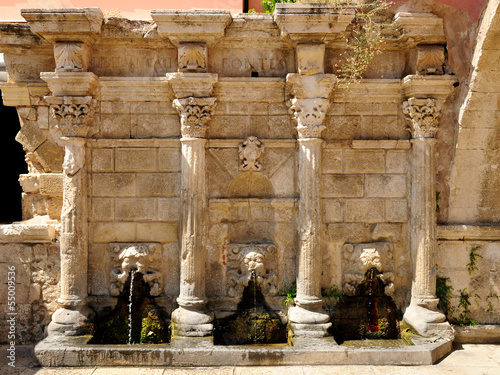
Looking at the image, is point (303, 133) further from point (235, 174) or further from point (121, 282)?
point (121, 282)

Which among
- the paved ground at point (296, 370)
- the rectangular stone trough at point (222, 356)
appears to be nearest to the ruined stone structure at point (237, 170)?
the rectangular stone trough at point (222, 356)

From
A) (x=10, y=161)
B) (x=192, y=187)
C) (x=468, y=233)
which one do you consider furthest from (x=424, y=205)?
(x=10, y=161)

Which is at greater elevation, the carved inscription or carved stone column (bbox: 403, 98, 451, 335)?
the carved inscription

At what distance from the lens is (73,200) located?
5.62m

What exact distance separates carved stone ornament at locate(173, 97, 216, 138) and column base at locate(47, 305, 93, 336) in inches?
99.3

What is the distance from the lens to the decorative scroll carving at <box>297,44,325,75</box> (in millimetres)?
5516

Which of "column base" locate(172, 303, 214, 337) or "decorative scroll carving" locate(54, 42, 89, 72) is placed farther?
"decorative scroll carving" locate(54, 42, 89, 72)

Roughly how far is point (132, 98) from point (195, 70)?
913 mm

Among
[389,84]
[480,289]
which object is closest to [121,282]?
[389,84]

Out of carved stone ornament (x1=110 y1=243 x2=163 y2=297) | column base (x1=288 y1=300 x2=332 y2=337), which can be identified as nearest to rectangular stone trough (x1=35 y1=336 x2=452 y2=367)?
column base (x1=288 y1=300 x2=332 y2=337)

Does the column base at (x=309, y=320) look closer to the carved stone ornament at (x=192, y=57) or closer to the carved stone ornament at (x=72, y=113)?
the carved stone ornament at (x=192, y=57)

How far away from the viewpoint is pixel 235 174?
228 inches

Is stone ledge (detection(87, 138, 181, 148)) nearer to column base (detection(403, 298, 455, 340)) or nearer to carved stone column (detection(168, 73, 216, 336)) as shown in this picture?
carved stone column (detection(168, 73, 216, 336))

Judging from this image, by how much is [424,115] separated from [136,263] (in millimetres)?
4033
